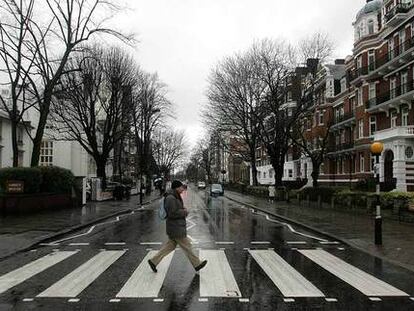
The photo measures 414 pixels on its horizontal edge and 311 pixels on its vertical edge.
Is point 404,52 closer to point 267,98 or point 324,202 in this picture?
point 267,98

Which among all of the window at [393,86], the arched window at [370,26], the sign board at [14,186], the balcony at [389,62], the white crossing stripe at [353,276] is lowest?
the white crossing stripe at [353,276]

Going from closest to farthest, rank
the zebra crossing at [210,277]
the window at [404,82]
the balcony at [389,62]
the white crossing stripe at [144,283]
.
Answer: the white crossing stripe at [144,283]
the zebra crossing at [210,277]
the balcony at [389,62]
the window at [404,82]

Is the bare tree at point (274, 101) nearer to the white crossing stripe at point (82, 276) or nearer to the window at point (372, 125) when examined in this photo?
the window at point (372, 125)

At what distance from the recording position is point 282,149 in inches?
1921

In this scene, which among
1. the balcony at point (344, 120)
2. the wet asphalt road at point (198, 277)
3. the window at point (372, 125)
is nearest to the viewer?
the wet asphalt road at point (198, 277)

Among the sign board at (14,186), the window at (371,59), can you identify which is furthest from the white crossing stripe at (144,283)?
the window at (371,59)

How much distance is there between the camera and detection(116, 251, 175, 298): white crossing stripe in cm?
801

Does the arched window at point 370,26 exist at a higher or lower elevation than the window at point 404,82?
higher

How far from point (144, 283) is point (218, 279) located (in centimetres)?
134

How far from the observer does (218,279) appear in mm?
9227

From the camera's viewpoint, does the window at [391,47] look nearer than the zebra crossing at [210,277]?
No

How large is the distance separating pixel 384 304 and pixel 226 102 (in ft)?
138

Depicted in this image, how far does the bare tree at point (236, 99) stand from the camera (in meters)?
46.5

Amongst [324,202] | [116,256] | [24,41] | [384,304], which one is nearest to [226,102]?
[324,202]
